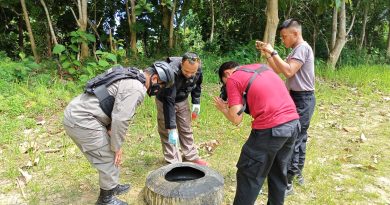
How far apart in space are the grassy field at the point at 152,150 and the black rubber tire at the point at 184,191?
15.8 inches

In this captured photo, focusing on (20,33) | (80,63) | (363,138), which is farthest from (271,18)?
(20,33)

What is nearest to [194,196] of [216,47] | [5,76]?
[5,76]

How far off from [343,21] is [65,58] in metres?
7.39

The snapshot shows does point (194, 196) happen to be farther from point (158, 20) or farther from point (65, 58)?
point (158, 20)

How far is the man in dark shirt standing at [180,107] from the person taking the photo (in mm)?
3826

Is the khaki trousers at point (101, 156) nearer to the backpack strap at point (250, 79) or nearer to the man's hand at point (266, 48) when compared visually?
the backpack strap at point (250, 79)

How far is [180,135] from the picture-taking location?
14.8 feet

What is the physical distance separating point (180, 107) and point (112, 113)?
139 cm

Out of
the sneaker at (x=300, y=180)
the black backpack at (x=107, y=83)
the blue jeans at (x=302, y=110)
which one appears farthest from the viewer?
the sneaker at (x=300, y=180)

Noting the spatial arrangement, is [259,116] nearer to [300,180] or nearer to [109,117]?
[109,117]

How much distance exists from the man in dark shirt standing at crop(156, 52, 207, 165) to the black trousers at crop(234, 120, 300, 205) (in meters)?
1.21

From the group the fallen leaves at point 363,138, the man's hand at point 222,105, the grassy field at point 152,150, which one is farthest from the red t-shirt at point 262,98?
the fallen leaves at point 363,138

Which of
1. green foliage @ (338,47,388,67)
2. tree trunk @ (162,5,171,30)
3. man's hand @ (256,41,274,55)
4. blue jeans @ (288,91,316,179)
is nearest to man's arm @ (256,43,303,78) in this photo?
man's hand @ (256,41,274,55)

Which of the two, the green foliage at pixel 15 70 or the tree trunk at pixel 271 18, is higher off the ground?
the tree trunk at pixel 271 18
